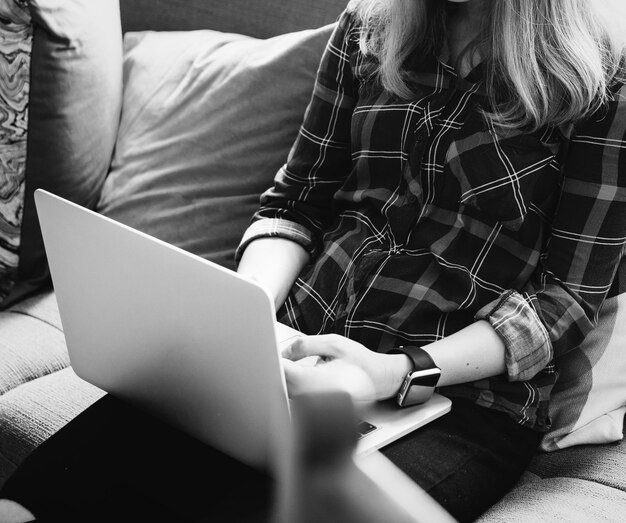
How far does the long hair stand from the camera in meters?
0.94

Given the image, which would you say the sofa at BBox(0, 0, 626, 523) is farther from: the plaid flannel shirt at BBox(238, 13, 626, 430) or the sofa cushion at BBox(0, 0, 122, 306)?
the plaid flannel shirt at BBox(238, 13, 626, 430)

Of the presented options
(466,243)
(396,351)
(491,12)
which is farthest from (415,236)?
(491,12)

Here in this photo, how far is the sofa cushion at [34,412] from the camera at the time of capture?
43.6 inches

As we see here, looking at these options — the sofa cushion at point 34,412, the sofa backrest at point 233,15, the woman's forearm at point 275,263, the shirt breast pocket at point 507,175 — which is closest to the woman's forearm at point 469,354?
the shirt breast pocket at point 507,175

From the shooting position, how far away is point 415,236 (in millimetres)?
1048

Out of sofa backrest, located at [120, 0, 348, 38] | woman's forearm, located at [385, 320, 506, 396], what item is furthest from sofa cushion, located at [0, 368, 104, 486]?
sofa backrest, located at [120, 0, 348, 38]

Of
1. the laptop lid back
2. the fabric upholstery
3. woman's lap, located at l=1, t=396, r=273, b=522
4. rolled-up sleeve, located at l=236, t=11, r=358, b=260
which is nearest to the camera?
the laptop lid back

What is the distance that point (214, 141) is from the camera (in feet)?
4.70

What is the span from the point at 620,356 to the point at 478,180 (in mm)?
320

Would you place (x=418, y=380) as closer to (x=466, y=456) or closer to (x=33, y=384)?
(x=466, y=456)

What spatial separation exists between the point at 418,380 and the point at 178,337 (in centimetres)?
30

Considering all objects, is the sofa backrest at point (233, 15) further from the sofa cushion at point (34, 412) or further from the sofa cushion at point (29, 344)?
the sofa cushion at point (34, 412)

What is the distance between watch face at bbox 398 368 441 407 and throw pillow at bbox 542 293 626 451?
243 millimetres

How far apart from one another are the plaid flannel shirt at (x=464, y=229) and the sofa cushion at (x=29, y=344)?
0.44 metres
